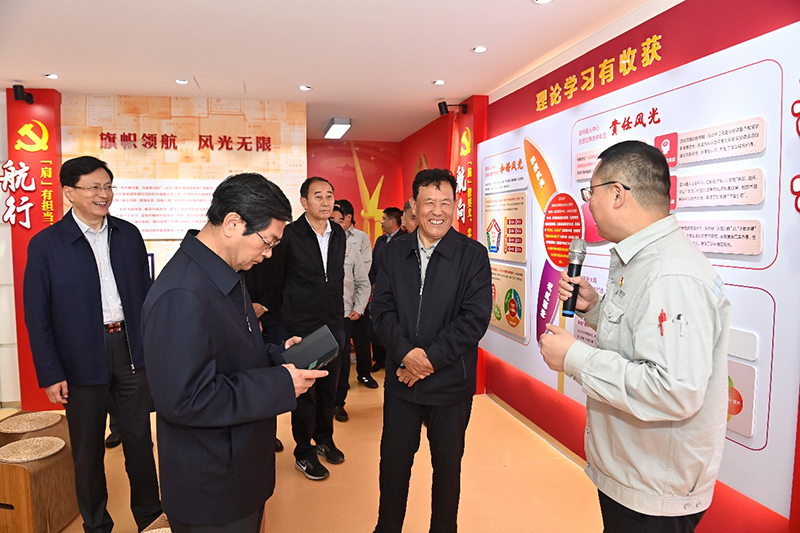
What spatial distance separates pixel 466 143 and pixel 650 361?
13.1 ft

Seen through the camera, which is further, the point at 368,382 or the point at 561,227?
the point at 368,382

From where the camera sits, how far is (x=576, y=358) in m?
1.38

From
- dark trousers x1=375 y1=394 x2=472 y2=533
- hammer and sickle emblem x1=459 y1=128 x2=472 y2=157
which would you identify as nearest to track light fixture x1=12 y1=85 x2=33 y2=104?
hammer and sickle emblem x1=459 y1=128 x2=472 y2=157

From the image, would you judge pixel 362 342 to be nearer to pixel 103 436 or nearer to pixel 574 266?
pixel 103 436

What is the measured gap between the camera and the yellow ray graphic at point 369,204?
25.2 feet

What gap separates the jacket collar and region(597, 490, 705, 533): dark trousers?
124 cm

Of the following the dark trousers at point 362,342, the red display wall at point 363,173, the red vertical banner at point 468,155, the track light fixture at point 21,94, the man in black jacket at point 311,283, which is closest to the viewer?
the man in black jacket at point 311,283

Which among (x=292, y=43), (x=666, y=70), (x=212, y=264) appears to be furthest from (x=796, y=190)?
(x=292, y=43)

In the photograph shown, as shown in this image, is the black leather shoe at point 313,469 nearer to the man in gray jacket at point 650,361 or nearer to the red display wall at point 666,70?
the red display wall at point 666,70

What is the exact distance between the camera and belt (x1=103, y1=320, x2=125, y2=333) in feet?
7.65

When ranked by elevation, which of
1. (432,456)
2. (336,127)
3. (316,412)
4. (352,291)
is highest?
(336,127)

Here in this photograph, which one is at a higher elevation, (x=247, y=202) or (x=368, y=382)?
(x=247, y=202)

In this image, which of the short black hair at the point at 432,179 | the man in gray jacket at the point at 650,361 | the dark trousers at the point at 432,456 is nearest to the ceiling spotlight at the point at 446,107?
the short black hair at the point at 432,179

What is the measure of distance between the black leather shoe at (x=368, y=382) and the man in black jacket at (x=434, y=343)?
291 centimetres
